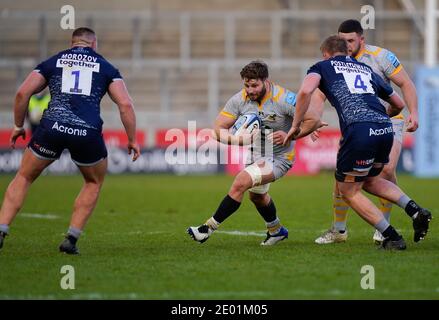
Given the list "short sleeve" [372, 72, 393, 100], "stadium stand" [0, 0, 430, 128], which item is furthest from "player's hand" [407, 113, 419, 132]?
"stadium stand" [0, 0, 430, 128]

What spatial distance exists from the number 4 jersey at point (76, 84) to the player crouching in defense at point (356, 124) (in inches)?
78.1

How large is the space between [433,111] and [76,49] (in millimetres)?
16482

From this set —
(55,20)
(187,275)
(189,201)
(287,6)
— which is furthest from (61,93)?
(287,6)

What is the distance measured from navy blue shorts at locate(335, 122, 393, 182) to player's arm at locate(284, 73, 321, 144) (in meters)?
0.47

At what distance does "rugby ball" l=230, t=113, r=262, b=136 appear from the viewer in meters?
9.79

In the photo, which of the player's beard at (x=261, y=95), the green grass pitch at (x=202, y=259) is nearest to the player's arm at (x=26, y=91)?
the green grass pitch at (x=202, y=259)

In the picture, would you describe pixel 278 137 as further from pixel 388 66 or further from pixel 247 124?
pixel 388 66

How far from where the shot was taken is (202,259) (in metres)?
9.07

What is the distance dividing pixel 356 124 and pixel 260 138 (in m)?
1.30

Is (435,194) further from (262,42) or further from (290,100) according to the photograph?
(262,42)

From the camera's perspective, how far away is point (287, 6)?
32.0m

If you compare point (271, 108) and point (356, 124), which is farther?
point (271, 108)

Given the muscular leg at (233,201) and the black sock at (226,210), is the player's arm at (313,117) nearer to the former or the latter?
the muscular leg at (233,201)

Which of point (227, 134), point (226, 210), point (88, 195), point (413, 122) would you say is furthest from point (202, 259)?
point (413, 122)
